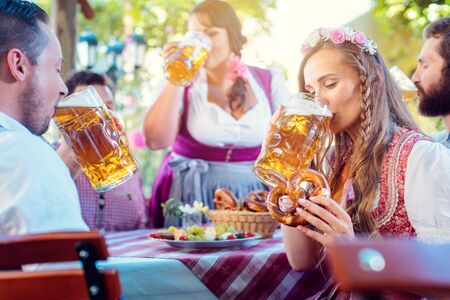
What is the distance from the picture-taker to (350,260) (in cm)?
80

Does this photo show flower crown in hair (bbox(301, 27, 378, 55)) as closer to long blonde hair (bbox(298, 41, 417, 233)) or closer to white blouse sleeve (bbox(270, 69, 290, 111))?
long blonde hair (bbox(298, 41, 417, 233))

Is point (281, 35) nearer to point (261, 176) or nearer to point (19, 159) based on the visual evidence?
point (261, 176)

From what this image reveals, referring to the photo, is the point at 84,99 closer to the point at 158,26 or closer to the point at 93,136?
the point at 93,136

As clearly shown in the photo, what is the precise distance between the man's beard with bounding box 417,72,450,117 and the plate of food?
1081mm

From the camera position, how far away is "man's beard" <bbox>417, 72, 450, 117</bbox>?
8.43 feet

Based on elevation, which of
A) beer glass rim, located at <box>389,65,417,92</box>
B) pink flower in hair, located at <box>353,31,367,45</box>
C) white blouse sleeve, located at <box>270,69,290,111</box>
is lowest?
white blouse sleeve, located at <box>270,69,290,111</box>

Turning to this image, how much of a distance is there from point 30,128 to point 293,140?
67 cm

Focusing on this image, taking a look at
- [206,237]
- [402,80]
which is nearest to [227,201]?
[206,237]

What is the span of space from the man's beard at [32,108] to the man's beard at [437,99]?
1.70 meters

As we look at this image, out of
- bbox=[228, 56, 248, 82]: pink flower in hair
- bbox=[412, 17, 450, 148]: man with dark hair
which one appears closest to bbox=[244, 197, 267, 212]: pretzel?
bbox=[228, 56, 248, 82]: pink flower in hair

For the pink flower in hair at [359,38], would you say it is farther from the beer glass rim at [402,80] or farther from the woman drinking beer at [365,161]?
the beer glass rim at [402,80]

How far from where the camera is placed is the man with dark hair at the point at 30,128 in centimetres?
110

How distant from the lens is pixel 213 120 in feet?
8.81

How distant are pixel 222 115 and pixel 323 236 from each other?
1193 mm
